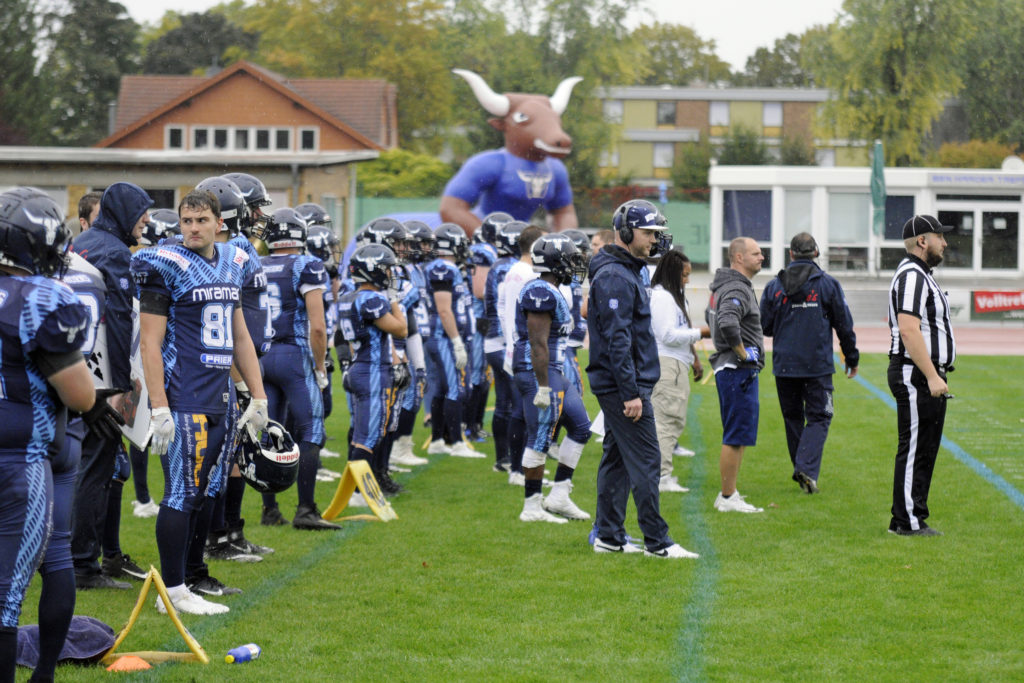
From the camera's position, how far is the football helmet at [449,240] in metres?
11.7

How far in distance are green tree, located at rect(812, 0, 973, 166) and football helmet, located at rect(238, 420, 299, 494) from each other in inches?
1600

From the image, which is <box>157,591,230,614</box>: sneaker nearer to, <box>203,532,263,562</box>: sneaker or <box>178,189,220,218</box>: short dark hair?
<box>203,532,263,562</box>: sneaker

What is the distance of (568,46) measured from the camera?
2219 inches

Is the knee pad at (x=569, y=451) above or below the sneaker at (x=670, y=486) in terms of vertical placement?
above

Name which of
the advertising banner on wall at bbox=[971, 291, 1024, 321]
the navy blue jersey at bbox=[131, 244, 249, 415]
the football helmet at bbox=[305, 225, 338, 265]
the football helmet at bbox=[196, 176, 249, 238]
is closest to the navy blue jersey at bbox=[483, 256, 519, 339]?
the football helmet at bbox=[305, 225, 338, 265]

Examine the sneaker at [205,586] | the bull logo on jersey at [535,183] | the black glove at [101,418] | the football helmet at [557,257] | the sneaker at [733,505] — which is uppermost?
the bull logo on jersey at [535,183]

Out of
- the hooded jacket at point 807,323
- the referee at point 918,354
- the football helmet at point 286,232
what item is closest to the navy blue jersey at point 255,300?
the football helmet at point 286,232

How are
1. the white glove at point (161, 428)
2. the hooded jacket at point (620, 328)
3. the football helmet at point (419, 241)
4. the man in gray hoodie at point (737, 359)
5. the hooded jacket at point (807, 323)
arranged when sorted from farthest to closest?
the football helmet at point (419, 241)
the hooded jacket at point (807, 323)
the man in gray hoodie at point (737, 359)
the hooded jacket at point (620, 328)
the white glove at point (161, 428)

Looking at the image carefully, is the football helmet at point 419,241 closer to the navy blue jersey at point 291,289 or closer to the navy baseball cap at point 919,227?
the navy blue jersey at point 291,289

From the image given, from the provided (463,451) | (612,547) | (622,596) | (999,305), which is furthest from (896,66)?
(622,596)

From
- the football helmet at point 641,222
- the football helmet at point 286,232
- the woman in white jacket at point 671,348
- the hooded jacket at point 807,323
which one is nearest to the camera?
the football helmet at point 641,222

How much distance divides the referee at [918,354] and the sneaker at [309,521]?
143 inches

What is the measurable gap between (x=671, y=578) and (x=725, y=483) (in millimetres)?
2207

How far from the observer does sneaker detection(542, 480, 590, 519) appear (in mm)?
8930
